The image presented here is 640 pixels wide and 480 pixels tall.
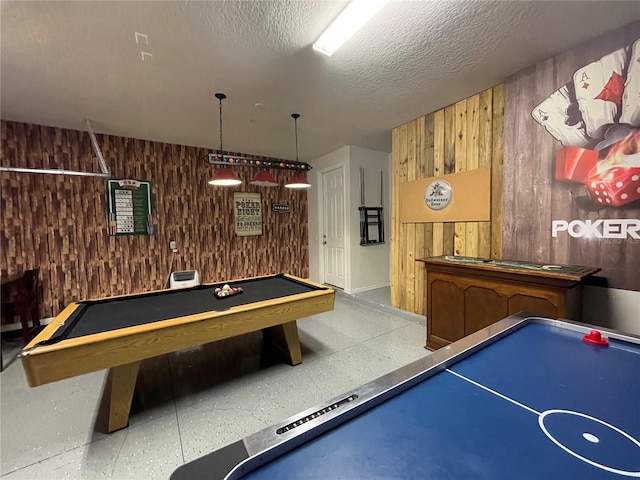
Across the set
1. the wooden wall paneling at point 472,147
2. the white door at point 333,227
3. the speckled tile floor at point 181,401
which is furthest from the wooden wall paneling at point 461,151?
the white door at point 333,227

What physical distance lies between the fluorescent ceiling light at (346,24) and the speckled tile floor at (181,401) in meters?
2.68

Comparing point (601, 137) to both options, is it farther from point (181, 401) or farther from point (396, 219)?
point (181, 401)

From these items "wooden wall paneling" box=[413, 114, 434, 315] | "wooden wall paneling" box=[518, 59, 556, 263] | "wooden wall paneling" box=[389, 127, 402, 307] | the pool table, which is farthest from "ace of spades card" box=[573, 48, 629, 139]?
the pool table

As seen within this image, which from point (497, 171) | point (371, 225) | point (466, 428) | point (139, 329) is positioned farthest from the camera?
point (371, 225)

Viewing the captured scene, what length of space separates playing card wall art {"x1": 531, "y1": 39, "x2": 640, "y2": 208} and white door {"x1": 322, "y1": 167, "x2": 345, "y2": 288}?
316cm

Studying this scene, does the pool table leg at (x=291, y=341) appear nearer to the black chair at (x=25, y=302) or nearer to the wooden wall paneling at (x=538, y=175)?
the wooden wall paneling at (x=538, y=175)

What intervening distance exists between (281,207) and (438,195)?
318 centimetres

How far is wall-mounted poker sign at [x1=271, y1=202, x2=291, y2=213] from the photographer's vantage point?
Result: 17.7 feet

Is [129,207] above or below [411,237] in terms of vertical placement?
above

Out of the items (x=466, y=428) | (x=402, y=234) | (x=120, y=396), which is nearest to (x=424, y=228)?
(x=402, y=234)

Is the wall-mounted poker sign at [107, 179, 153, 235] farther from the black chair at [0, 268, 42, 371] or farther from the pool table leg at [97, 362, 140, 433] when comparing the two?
the pool table leg at [97, 362, 140, 433]

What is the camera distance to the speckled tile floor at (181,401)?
5.06 ft

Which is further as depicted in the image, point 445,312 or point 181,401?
point 445,312

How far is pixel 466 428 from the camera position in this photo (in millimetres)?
717
